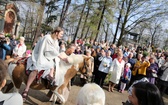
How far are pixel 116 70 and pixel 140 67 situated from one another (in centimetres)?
118

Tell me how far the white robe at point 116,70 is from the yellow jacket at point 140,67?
2.58ft

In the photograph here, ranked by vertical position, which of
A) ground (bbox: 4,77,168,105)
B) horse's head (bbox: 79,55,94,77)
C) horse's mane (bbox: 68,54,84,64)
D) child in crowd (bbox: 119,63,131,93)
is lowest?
ground (bbox: 4,77,168,105)

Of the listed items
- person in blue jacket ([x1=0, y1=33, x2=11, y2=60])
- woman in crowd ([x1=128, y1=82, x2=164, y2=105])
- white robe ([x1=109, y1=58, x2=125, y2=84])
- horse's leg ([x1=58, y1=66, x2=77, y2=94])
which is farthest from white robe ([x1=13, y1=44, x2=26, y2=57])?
woman in crowd ([x1=128, y1=82, x2=164, y2=105])

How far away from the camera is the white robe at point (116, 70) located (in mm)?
8609

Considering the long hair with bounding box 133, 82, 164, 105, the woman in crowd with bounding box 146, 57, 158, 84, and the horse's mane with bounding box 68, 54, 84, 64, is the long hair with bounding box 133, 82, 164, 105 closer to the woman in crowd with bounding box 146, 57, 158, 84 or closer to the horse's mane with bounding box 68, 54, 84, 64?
the horse's mane with bounding box 68, 54, 84, 64

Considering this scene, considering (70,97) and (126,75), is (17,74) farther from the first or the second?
(126,75)

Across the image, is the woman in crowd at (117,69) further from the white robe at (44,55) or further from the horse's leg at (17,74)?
the horse's leg at (17,74)

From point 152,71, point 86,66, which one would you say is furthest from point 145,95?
point 152,71

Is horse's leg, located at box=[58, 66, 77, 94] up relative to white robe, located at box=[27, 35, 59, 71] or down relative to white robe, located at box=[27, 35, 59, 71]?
down

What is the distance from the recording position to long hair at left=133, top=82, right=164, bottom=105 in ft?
6.30

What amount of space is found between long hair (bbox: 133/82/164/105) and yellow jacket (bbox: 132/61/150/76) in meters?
7.04

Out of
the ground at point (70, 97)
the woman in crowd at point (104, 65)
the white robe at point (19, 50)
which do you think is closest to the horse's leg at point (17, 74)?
the ground at point (70, 97)

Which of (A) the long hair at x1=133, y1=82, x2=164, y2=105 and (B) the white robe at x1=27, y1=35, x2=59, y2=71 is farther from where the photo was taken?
(B) the white robe at x1=27, y1=35, x2=59, y2=71

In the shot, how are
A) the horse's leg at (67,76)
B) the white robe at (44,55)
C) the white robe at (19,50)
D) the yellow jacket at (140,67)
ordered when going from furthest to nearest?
the yellow jacket at (140,67) < the white robe at (19,50) < the horse's leg at (67,76) < the white robe at (44,55)
